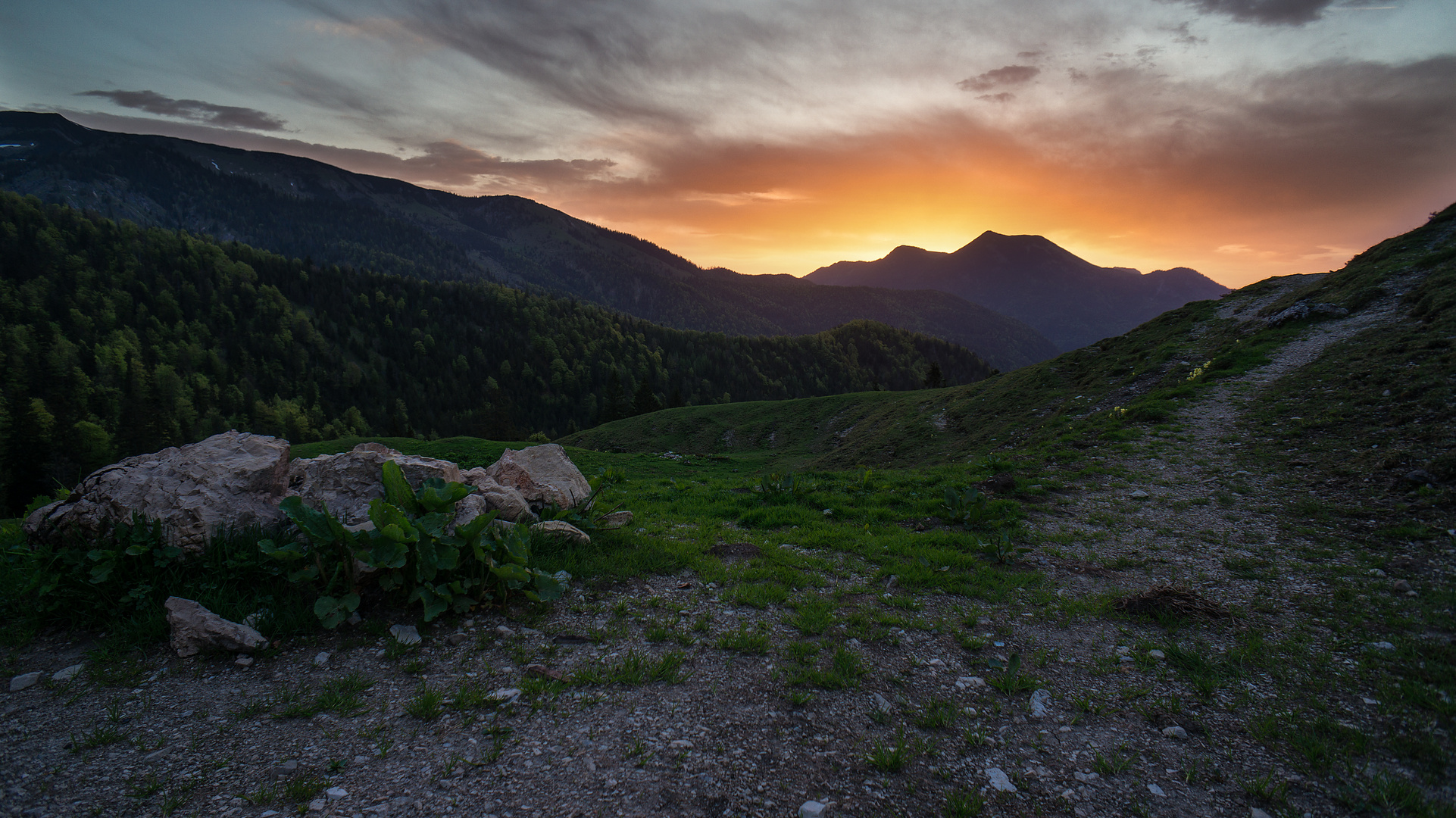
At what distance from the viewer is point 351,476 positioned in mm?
10078

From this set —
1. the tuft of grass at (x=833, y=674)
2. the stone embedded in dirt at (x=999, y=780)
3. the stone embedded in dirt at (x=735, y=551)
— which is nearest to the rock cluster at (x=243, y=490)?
the stone embedded in dirt at (x=735, y=551)

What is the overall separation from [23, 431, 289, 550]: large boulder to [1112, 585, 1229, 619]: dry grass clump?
14025 mm

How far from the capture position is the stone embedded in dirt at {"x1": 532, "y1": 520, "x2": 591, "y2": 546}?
34.4 feet

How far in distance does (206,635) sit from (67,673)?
1337 millimetres

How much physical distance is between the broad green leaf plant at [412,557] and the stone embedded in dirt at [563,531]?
1715 mm

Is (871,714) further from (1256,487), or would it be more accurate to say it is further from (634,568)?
(1256,487)

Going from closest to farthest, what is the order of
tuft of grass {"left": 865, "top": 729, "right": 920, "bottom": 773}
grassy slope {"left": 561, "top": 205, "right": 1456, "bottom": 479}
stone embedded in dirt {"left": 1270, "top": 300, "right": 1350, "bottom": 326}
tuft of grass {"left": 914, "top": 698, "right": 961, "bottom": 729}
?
tuft of grass {"left": 865, "top": 729, "right": 920, "bottom": 773}
tuft of grass {"left": 914, "top": 698, "right": 961, "bottom": 729}
grassy slope {"left": 561, "top": 205, "right": 1456, "bottom": 479}
stone embedded in dirt {"left": 1270, "top": 300, "right": 1350, "bottom": 326}

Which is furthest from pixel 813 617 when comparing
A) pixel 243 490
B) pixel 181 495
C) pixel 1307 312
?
pixel 1307 312

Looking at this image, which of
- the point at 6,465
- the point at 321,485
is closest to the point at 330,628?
the point at 321,485

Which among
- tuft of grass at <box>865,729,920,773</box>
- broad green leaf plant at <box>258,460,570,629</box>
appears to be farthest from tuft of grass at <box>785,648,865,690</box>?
broad green leaf plant at <box>258,460,570,629</box>

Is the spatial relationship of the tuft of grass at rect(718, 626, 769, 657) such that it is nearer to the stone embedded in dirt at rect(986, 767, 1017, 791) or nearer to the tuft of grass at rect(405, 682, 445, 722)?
the stone embedded in dirt at rect(986, 767, 1017, 791)

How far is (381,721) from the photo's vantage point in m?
5.73

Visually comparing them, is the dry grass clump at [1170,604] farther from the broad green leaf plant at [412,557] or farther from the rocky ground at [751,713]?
the broad green leaf plant at [412,557]

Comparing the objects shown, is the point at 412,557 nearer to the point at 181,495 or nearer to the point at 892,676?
the point at 181,495
